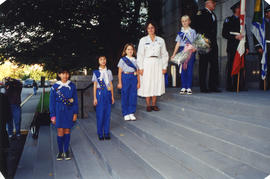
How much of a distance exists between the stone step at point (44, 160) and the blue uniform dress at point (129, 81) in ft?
6.52

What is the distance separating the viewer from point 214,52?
5.68 meters

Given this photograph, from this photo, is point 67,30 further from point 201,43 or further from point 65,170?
point 65,170

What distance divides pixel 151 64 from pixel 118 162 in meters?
2.43

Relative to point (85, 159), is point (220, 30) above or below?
above

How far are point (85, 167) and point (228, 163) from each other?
2296mm

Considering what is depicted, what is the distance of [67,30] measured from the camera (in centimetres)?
1002

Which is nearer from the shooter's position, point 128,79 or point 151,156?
point 151,156

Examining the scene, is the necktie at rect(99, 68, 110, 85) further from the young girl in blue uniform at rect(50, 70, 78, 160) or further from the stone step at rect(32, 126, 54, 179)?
the stone step at rect(32, 126, 54, 179)

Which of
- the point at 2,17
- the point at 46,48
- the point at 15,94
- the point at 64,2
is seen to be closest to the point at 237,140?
the point at 15,94

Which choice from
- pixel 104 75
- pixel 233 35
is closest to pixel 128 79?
pixel 104 75

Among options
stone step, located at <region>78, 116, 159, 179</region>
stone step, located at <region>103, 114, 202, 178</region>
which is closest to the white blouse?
stone step, located at <region>103, 114, 202, 178</region>

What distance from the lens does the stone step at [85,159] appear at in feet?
11.9

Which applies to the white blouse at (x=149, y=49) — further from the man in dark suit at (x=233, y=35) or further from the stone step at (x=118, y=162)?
the stone step at (x=118, y=162)

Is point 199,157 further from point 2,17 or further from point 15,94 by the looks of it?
point 2,17
